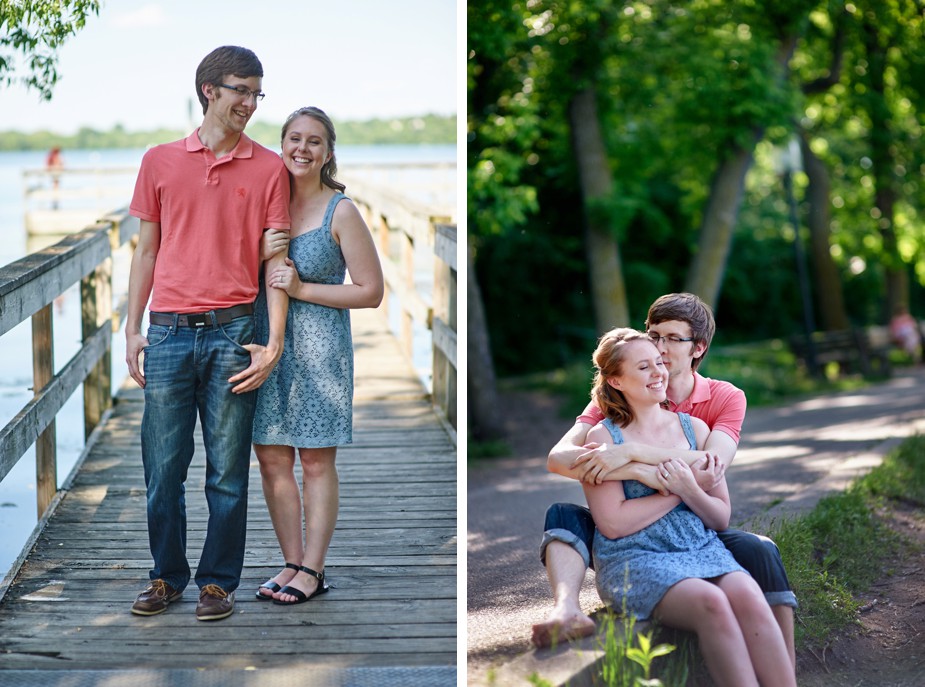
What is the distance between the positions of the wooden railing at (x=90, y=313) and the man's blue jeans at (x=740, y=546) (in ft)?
6.25

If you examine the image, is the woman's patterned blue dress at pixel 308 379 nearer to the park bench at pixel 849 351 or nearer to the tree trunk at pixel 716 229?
the tree trunk at pixel 716 229

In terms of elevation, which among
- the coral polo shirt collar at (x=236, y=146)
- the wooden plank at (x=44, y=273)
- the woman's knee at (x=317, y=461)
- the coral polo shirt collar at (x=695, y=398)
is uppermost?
the coral polo shirt collar at (x=236, y=146)

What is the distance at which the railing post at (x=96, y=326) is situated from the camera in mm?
6000

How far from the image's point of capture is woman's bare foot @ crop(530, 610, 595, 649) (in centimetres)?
303

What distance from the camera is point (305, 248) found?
3.71m

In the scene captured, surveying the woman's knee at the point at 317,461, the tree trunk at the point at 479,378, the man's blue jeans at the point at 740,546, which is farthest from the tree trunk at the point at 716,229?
the man's blue jeans at the point at 740,546

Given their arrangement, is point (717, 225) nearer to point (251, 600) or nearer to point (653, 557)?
point (251, 600)

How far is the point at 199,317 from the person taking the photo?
11.7 feet

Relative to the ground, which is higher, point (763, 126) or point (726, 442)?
point (763, 126)

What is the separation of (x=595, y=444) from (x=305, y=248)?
3.74ft

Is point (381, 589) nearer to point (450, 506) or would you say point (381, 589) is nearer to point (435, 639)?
point (435, 639)

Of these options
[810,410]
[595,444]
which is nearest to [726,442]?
[595,444]

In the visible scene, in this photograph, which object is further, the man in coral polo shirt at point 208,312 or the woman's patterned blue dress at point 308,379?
the woman's patterned blue dress at point 308,379

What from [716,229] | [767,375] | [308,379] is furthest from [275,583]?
[767,375]
